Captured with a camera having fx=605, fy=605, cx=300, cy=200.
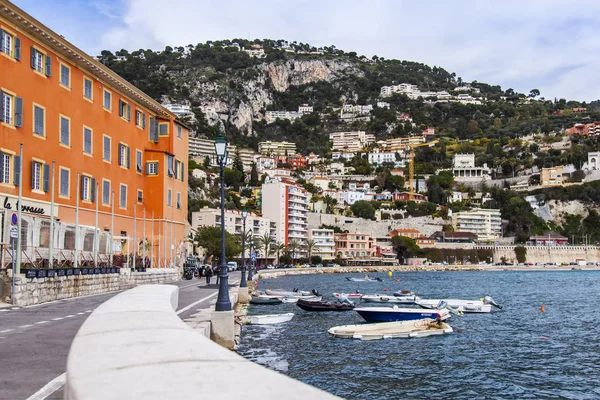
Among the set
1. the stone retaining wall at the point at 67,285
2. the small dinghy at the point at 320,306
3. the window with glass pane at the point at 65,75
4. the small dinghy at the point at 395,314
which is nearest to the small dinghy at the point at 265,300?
the small dinghy at the point at 320,306

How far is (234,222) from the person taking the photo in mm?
127812

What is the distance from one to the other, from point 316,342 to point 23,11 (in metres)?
22.7

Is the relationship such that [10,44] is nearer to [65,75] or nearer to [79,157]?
[65,75]

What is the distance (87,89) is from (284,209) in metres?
103

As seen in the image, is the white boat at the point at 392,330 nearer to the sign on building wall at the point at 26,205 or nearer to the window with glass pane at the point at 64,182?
the sign on building wall at the point at 26,205

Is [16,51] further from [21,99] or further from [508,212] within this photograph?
[508,212]

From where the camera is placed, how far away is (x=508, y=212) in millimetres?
197250

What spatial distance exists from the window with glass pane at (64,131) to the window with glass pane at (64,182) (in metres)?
1.78

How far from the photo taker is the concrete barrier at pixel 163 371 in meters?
3.25

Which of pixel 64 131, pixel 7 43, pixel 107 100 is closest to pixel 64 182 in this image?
pixel 64 131

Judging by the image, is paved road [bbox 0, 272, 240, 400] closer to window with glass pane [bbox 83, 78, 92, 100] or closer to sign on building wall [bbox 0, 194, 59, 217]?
sign on building wall [bbox 0, 194, 59, 217]

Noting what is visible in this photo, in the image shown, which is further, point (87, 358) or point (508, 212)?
point (508, 212)

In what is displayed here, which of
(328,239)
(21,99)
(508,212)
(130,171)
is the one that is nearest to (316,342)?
(21,99)

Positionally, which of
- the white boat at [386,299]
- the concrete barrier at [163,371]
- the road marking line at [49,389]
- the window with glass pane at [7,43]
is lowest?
the white boat at [386,299]
